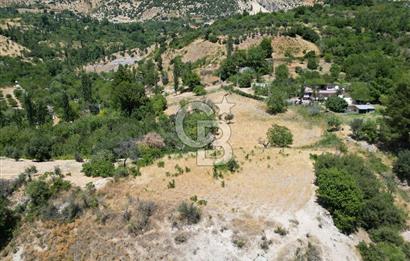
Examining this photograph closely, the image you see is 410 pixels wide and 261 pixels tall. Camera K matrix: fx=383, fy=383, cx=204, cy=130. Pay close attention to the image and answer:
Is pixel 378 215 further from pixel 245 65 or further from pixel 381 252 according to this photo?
pixel 245 65

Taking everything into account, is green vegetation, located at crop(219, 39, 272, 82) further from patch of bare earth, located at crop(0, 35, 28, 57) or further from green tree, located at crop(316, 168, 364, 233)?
patch of bare earth, located at crop(0, 35, 28, 57)

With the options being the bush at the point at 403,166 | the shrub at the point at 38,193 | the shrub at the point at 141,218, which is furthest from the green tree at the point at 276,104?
the shrub at the point at 38,193

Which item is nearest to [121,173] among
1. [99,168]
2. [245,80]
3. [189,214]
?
[99,168]

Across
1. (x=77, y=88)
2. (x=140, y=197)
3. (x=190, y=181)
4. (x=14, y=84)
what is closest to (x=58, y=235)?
(x=140, y=197)

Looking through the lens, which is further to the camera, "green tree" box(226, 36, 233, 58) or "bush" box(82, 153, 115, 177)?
"green tree" box(226, 36, 233, 58)

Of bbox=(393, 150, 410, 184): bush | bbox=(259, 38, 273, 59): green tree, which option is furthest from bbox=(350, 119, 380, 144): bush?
bbox=(259, 38, 273, 59): green tree

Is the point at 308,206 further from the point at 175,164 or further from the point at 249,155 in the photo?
the point at 175,164
